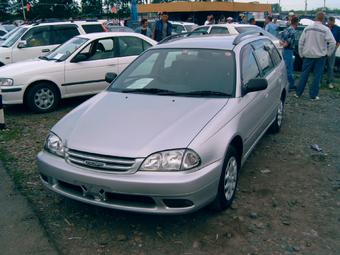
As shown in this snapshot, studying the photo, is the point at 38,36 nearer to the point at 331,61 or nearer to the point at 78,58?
the point at 78,58

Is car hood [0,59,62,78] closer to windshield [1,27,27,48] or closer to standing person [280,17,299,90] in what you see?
windshield [1,27,27,48]

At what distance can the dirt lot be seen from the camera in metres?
3.23

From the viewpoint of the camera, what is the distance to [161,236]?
3.37 meters

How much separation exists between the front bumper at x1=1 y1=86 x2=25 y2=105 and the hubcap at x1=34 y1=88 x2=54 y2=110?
0.30 metres

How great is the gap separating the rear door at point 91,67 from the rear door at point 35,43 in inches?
114

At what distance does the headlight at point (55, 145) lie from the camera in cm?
351

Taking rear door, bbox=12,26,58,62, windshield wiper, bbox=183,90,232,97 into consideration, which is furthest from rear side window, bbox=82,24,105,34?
windshield wiper, bbox=183,90,232,97

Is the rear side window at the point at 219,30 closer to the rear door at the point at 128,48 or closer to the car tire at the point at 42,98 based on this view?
the rear door at the point at 128,48

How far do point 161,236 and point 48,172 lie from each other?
1.19 m

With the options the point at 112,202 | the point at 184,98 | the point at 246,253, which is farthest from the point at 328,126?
the point at 112,202

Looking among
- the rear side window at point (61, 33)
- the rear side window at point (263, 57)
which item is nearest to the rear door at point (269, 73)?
the rear side window at point (263, 57)

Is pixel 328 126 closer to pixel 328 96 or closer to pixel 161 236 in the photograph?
pixel 328 96

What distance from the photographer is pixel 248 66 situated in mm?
4566

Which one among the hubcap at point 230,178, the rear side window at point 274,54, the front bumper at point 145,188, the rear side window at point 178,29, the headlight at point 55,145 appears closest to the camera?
the front bumper at point 145,188
